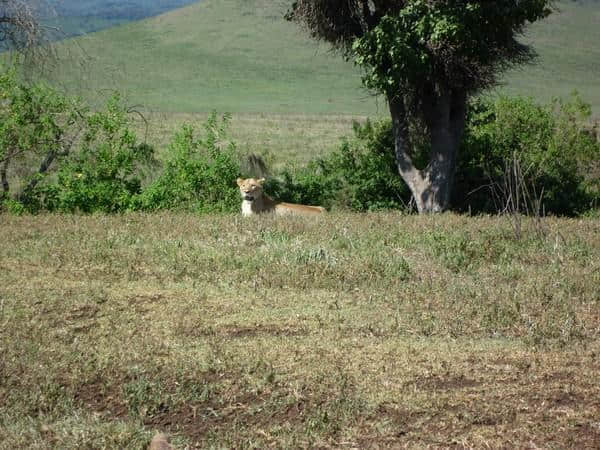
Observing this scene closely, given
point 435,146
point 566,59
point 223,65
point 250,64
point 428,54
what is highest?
point 428,54

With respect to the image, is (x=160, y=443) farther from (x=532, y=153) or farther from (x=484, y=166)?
(x=532, y=153)

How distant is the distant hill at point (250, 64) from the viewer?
6381 cm

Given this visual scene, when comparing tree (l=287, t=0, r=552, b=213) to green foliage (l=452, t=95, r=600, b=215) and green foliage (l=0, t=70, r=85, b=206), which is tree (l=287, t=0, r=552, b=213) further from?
green foliage (l=0, t=70, r=85, b=206)

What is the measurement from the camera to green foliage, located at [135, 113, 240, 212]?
1585cm

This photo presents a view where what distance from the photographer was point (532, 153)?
19.6m

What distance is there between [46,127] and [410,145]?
7364mm

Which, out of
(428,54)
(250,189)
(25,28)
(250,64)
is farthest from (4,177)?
(250,64)

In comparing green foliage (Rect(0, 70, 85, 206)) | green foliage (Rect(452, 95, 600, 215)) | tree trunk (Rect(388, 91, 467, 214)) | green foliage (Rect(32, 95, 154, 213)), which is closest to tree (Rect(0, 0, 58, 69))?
green foliage (Rect(0, 70, 85, 206))

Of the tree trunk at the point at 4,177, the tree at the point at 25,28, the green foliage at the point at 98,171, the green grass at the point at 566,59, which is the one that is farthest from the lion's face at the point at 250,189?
the green grass at the point at 566,59

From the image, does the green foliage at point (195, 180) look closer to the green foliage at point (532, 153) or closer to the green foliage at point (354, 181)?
the green foliage at point (354, 181)

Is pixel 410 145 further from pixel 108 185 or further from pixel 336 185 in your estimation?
pixel 108 185

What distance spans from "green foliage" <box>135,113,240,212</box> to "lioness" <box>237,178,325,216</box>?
109 centimetres

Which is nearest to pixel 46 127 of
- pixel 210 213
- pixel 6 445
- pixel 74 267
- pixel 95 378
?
pixel 210 213

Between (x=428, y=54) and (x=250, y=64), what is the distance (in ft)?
245
